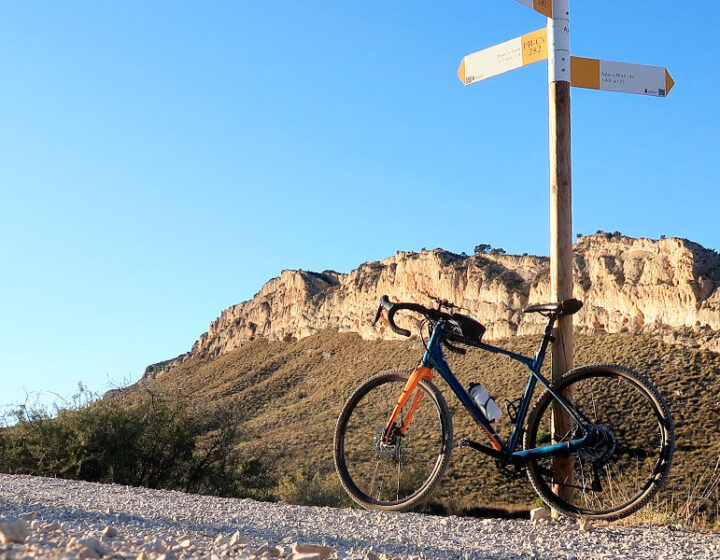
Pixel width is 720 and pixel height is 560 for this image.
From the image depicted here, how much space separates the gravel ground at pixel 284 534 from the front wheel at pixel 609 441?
25 cm

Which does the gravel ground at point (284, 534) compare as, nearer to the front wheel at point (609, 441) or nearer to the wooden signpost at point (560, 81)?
the front wheel at point (609, 441)

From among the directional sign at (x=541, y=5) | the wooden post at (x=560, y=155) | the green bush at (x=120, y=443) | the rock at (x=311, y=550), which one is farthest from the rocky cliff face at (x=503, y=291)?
the rock at (x=311, y=550)

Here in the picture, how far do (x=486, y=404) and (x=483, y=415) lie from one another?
8 centimetres

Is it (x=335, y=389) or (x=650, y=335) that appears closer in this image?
(x=650, y=335)

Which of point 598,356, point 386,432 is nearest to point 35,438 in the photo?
point 386,432

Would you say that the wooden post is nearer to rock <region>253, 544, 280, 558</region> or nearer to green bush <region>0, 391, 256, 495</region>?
rock <region>253, 544, 280, 558</region>

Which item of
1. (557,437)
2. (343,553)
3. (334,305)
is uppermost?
(334,305)

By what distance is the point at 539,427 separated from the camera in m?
5.06

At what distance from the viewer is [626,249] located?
160 feet

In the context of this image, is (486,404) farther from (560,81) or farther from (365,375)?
(365,375)

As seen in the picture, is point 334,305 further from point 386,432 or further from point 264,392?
point 386,432

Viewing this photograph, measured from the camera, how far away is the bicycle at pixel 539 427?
465 cm

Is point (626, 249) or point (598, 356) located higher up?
point (626, 249)

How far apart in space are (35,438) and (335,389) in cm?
3787
